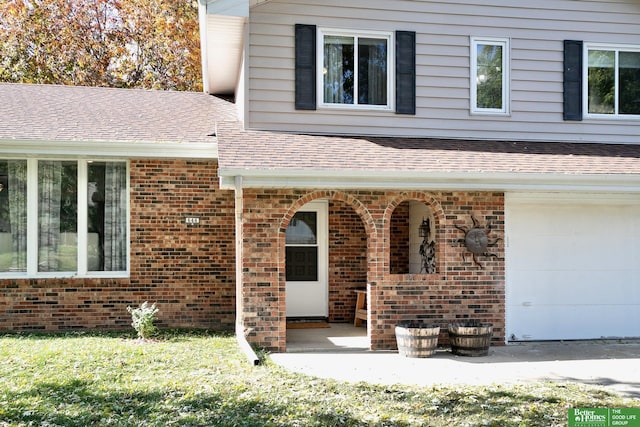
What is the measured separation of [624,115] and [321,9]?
5.51 meters

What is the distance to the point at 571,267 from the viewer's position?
1073cm

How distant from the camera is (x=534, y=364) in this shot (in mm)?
8734

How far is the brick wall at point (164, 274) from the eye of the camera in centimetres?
1115

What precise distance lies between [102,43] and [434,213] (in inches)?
711

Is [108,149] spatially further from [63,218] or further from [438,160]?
[438,160]

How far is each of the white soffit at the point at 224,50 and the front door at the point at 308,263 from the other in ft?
9.66

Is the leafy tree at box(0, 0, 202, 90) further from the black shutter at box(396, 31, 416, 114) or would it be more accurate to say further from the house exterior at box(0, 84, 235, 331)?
the black shutter at box(396, 31, 416, 114)

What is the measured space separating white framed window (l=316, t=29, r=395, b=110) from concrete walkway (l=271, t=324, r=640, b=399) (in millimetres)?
3775

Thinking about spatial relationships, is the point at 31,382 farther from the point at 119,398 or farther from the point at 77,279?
the point at 77,279

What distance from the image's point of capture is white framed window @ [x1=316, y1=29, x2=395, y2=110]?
11.0m

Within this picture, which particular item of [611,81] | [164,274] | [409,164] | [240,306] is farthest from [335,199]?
[611,81]

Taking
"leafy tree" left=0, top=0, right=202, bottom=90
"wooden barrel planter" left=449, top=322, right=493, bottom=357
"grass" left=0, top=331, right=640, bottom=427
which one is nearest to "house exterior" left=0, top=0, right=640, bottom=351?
"wooden barrel planter" left=449, top=322, right=493, bottom=357

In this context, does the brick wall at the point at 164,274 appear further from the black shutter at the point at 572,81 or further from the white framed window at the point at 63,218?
the black shutter at the point at 572,81

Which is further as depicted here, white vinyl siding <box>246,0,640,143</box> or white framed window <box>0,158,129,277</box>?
white framed window <box>0,158,129,277</box>
